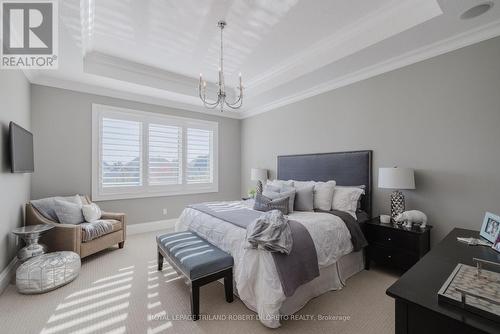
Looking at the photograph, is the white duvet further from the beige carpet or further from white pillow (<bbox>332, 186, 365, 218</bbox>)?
white pillow (<bbox>332, 186, 365, 218</bbox>)

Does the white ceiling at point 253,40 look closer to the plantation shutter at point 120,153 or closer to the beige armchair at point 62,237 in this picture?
the plantation shutter at point 120,153

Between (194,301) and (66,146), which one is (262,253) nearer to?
(194,301)

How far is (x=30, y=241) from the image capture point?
2771 millimetres

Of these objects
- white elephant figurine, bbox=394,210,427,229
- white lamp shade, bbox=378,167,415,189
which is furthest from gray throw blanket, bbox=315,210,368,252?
white lamp shade, bbox=378,167,415,189

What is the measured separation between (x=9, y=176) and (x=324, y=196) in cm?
398

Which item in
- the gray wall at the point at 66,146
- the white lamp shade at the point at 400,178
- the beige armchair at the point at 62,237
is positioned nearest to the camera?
the white lamp shade at the point at 400,178

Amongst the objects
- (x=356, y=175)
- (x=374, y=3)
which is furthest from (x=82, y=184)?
(x=374, y=3)

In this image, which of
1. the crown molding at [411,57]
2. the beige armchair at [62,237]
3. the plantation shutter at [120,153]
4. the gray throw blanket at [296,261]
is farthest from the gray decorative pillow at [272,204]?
the plantation shutter at [120,153]

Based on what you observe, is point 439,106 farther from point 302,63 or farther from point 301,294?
point 301,294

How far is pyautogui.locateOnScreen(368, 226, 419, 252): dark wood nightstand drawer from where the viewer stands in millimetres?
2533

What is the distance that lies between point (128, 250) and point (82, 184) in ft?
4.89

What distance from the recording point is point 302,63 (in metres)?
3.50

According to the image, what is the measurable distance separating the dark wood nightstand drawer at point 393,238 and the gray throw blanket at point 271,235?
142 centimetres

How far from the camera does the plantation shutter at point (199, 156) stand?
5285mm
